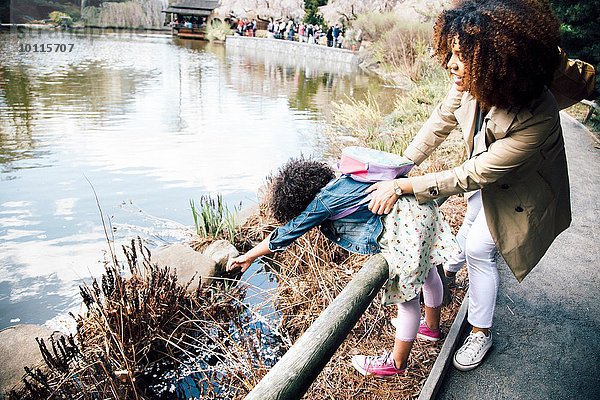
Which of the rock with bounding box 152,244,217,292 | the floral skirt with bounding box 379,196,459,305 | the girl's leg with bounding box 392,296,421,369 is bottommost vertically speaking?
the rock with bounding box 152,244,217,292

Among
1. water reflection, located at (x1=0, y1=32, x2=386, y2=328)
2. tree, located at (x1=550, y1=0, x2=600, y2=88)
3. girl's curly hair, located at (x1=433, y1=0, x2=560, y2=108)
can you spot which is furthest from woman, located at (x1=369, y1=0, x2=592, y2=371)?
tree, located at (x1=550, y1=0, x2=600, y2=88)

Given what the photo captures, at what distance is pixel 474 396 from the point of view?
224cm

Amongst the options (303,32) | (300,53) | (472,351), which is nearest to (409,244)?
(472,351)

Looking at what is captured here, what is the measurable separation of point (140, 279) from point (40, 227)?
2.79 metres

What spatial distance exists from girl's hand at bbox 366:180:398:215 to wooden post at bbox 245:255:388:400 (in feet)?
0.71

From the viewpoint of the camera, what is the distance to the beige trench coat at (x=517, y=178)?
1885 mm

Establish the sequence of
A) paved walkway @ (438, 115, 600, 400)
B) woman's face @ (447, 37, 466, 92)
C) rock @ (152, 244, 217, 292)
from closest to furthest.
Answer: woman's face @ (447, 37, 466, 92) → paved walkway @ (438, 115, 600, 400) → rock @ (152, 244, 217, 292)

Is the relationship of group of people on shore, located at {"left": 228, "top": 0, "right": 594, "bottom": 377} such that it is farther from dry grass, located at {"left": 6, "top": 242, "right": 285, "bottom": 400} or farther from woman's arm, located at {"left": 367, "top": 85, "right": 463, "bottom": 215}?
dry grass, located at {"left": 6, "top": 242, "right": 285, "bottom": 400}

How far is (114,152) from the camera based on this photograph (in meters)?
7.88

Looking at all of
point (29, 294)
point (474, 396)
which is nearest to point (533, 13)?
point (474, 396)

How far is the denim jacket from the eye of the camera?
2.03 meters

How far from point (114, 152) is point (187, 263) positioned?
4.52 meters

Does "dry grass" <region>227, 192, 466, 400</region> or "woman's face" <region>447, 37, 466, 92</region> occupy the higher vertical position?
"woman's face" <region>447, 37, 466, 92</region>

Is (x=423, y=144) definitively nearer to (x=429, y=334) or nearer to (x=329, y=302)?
(x=429, y=334)
